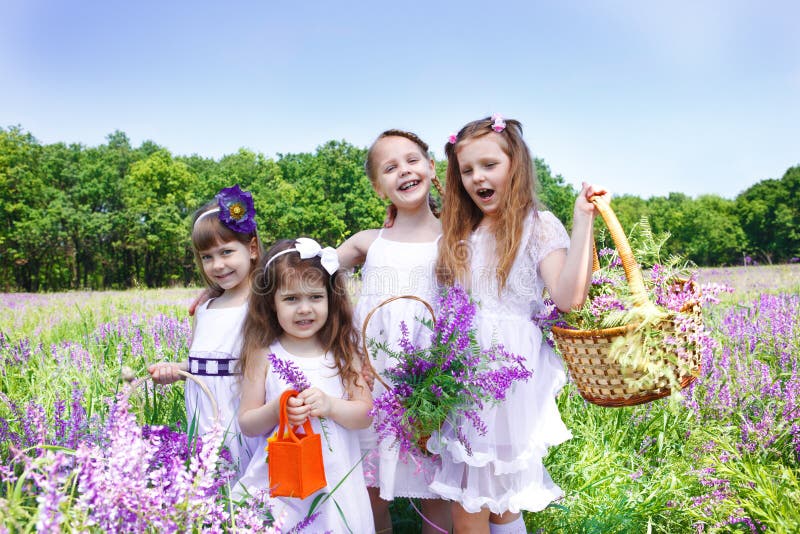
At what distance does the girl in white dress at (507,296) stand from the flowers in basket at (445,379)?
171mm

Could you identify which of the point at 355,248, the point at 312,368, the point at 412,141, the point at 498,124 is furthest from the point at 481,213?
the point at 312,368

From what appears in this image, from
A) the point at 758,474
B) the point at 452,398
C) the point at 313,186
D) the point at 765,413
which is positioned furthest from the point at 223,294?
the point at 313,186

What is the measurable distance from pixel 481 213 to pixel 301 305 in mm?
1046

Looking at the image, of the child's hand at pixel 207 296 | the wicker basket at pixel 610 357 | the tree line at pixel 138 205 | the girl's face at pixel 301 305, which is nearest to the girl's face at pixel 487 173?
the wicker basket at pixel 610 357

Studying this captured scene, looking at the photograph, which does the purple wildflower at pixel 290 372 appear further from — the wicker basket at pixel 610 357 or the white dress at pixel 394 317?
the wicker basket at pixel 610 357

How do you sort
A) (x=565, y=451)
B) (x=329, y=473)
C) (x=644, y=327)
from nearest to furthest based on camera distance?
(x=644, y=327) < (x=329, y=473) < (x=565, y=451)

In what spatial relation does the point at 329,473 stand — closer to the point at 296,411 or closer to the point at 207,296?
the point at 296,411

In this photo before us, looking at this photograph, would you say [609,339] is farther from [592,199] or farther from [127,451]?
[127,451]

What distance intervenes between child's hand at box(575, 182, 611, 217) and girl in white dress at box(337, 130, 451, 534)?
84 centimetres

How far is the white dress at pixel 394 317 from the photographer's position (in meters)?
2.66

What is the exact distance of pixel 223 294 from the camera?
→ 3.09 metres

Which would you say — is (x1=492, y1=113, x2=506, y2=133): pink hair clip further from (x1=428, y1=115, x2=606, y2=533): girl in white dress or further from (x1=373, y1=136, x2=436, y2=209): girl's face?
(x1=373, y1=136, x2=436, y2=209): girl's face

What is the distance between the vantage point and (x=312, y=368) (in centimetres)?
251

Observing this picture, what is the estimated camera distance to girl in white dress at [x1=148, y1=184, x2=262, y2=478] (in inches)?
109
